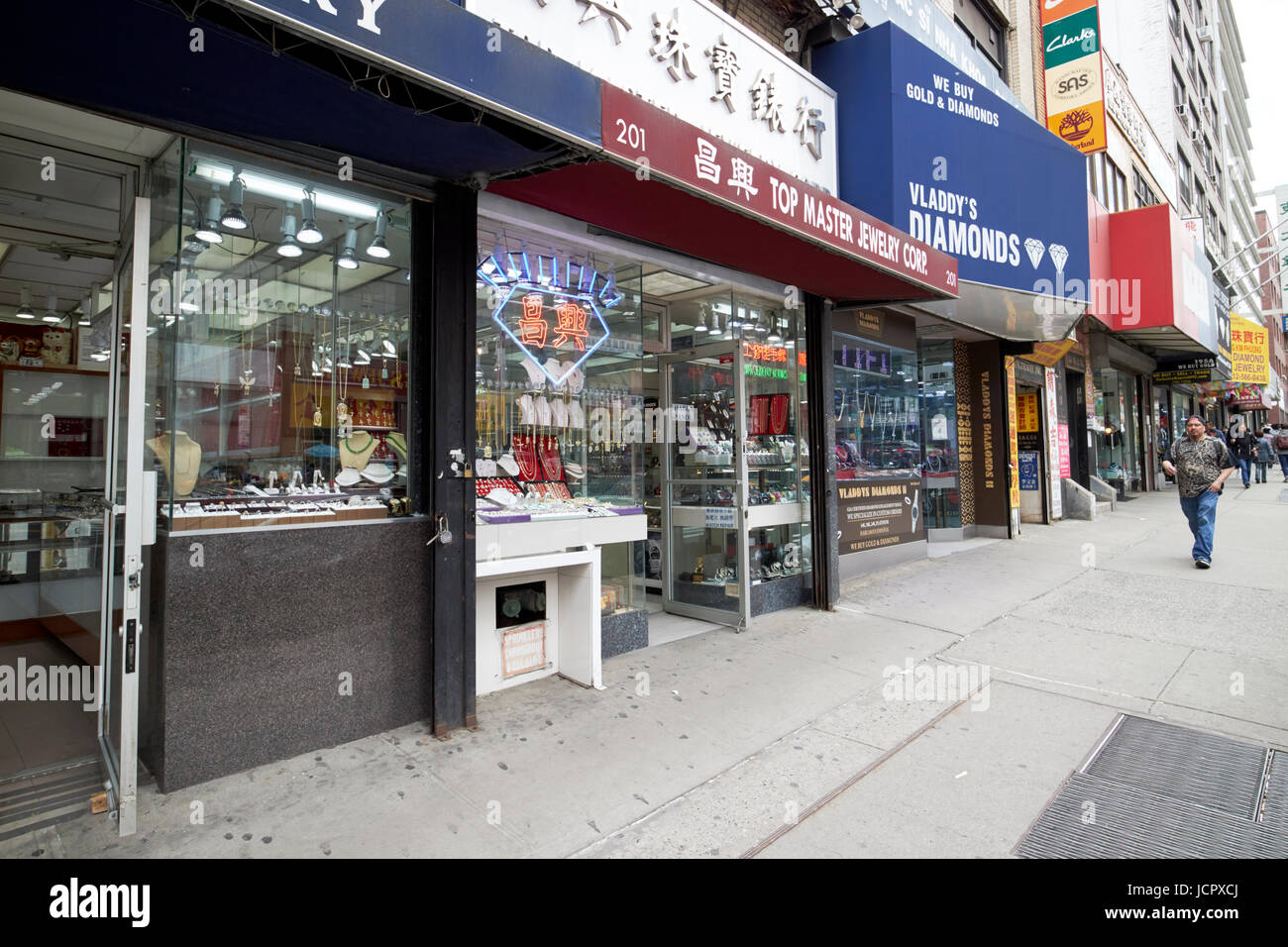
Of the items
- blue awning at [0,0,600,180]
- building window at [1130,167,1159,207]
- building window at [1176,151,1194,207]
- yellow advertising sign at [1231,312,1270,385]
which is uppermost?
building window at [1176,151,1194,207]

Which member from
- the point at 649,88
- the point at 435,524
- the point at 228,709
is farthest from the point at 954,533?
the point at 228,709

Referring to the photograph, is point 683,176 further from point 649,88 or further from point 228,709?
point 228,709

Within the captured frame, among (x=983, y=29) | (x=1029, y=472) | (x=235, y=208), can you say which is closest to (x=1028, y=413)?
(x=1029, y=472)

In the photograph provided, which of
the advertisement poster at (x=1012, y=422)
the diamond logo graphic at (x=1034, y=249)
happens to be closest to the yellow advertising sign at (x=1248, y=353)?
the advertisement poster at (x=1012, y=422)

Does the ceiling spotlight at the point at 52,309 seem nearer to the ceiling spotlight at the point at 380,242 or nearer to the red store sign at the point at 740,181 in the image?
the ceiling spotlight at the point at 380,242

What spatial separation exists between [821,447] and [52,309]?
7221mm

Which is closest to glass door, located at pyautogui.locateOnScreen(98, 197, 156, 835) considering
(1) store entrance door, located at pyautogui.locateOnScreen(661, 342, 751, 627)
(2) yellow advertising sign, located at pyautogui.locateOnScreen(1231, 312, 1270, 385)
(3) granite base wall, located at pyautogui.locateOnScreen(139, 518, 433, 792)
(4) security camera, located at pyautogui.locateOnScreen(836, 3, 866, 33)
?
(3) granite base wall, located at pyautogui.locateOnScreen(139, 518, 433, 792)

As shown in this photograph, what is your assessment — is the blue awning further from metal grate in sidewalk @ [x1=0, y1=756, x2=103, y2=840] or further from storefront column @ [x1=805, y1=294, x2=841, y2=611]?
storefront column @ [x1=805, y1=294, x2=841, y2=611]

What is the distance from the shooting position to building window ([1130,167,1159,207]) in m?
16.3

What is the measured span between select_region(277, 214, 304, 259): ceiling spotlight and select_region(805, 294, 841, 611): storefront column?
4.68m

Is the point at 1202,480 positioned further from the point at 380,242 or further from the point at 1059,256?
the point at 380,242

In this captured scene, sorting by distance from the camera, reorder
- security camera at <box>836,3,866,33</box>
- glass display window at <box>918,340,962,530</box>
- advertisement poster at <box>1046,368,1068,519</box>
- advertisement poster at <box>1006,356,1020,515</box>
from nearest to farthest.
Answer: security camera at <box>836,3,866,33</box> < glass display window at <box>918,340,962,530</box> < advertisement poster at <box>1006,356,1020,515</box> < advertisement poster at <box>1046,368,1068,519</box>

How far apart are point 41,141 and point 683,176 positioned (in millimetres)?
3083

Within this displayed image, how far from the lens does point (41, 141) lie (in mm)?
3145
